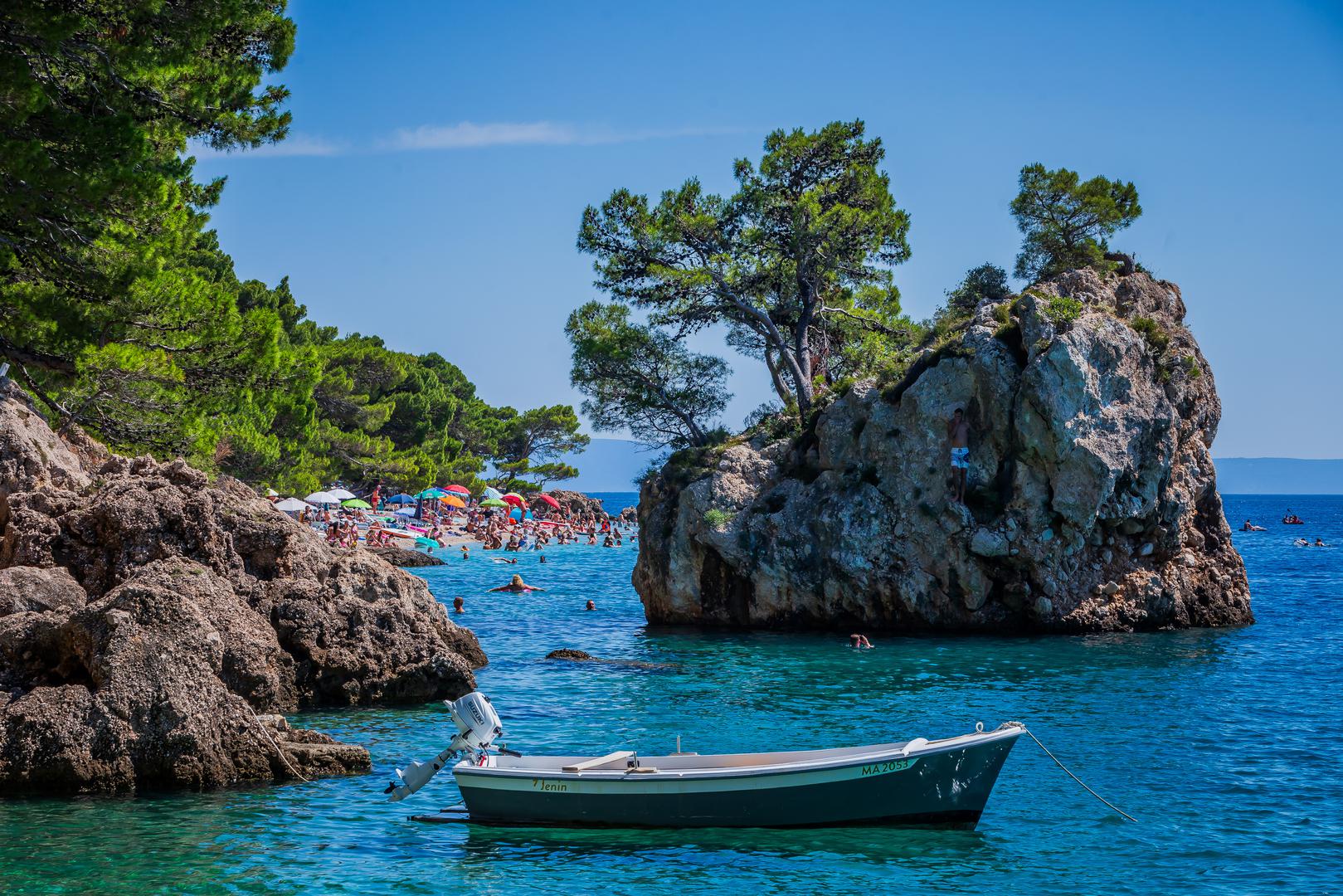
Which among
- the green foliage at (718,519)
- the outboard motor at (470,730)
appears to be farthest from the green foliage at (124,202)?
the green foliage at (718,519)

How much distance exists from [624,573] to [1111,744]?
137 feet

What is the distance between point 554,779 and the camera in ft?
44.3

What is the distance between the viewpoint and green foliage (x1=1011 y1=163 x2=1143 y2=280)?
122ft

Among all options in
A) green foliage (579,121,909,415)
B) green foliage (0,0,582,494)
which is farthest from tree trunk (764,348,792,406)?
green foliage (0,0,582,494)

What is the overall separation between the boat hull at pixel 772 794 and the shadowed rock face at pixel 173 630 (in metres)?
3.21

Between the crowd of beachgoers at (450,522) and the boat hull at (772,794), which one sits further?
the crowd of beachgoers at (450,522)

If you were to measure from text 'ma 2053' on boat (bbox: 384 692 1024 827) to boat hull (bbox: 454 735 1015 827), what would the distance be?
10 mm

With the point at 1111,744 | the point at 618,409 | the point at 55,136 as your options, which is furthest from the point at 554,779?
the point at 618,409

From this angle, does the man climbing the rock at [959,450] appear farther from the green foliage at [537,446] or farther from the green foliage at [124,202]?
the green foliage at [537,446]

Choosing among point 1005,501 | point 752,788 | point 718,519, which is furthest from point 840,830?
point 718,519

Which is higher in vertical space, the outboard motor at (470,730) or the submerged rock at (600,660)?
the outboard motor at (470,730)

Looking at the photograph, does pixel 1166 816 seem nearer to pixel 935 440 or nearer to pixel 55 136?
pixel 935 440

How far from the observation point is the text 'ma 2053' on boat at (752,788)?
43.5 feet

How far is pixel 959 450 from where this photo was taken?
30.0m
